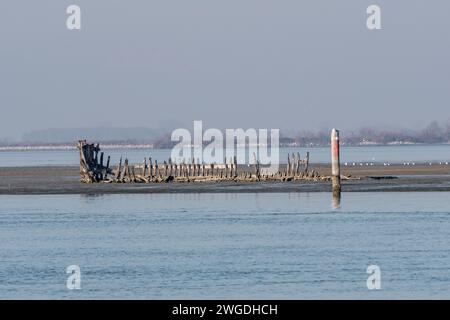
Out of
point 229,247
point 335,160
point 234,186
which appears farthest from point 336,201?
point 229,247

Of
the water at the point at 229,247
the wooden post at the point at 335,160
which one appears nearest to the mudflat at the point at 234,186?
the wooden post at the point at 335,160

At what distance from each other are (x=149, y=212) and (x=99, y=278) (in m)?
20.5

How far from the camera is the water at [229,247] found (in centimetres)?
2930

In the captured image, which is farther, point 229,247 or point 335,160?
point 335,160

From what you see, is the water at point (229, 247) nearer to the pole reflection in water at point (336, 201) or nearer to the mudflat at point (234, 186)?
the pole reflection in water at point (336, 201)

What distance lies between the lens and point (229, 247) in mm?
37625

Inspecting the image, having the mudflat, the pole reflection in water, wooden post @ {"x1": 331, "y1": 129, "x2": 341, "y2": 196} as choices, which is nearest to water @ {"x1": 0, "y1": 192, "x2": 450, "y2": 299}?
the pole reflection in water

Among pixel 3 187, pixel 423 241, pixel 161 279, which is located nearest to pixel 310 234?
pixel 423 241

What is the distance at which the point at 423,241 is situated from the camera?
38.0m

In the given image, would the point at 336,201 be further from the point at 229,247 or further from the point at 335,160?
the point at 229,247

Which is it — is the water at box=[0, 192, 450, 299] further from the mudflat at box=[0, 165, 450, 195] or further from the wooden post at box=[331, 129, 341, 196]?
the mudflat at box=[0, 165, 450, 195]
